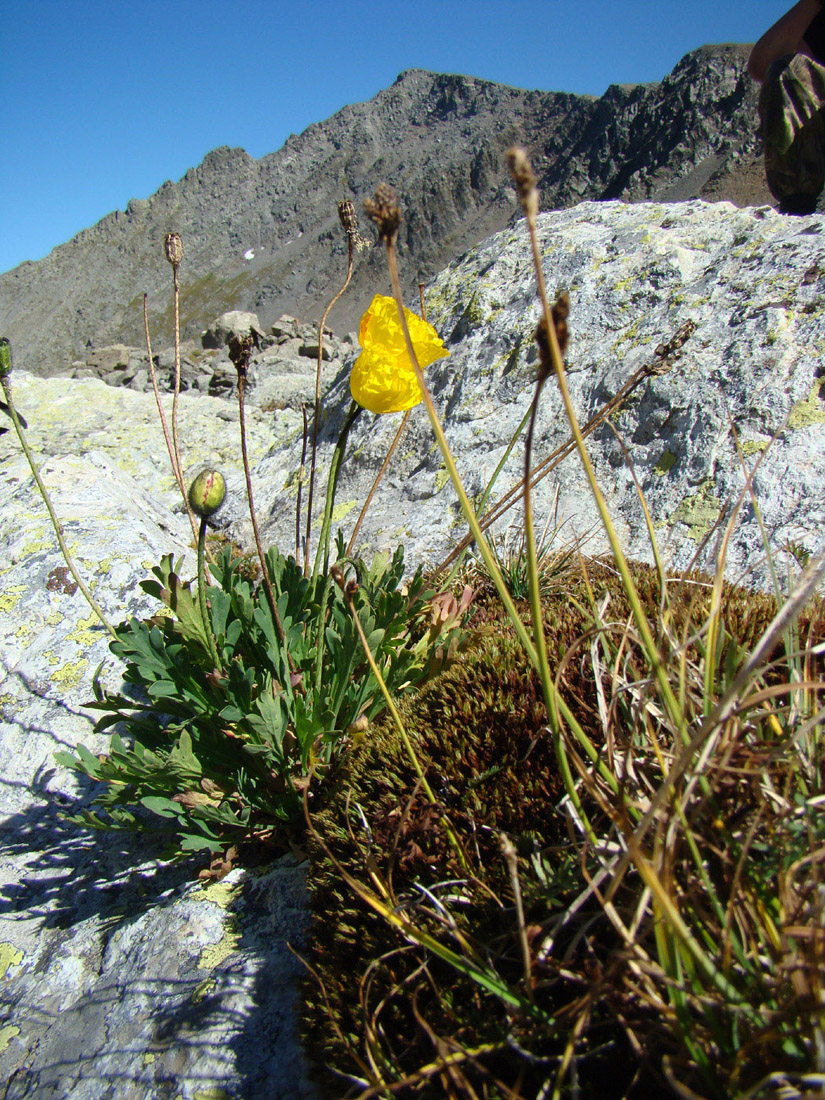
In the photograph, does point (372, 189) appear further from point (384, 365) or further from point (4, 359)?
point (384, 365)

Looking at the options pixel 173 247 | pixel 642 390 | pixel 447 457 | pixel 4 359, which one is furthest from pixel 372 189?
pixel 447 457

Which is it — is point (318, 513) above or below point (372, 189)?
below

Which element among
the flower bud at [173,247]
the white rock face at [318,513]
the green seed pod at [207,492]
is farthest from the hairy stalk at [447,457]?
the flower bud at [173,247]

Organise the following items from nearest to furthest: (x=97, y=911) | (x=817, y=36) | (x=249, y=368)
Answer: (x=97, y=911) → (x=817, y=36) → (x=249, y=368)

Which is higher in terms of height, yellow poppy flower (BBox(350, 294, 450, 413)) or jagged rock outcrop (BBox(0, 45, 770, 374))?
jagged rock outcrop (BBox(0, 45, 770, 374))

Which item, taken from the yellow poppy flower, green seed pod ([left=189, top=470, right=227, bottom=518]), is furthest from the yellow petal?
green seed pod ([left=189, top=470, right=227, bottom=518])

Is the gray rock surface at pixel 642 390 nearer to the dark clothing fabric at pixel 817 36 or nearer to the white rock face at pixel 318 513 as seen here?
the white rock face at pixel 318 513

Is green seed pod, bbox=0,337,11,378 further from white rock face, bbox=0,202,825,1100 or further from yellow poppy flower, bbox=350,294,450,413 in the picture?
white rock face, bbox=0,202,825,1100
